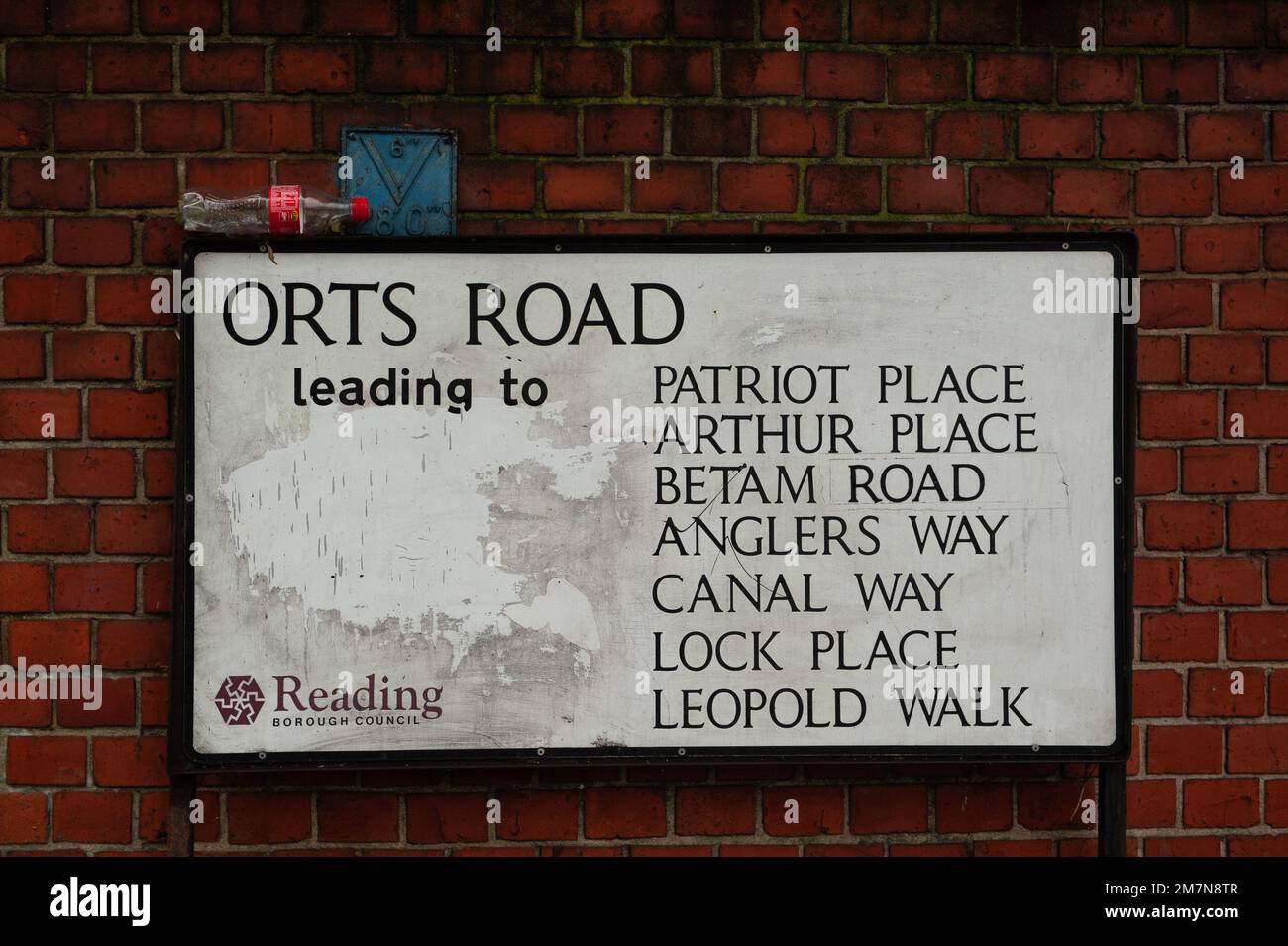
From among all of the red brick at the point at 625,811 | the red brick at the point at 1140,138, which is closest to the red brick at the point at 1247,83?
the red brick at the point at 1140,138

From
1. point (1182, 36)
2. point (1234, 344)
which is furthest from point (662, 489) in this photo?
point (1182, 36)

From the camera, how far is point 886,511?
6.82 ft

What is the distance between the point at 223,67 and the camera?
211 cm

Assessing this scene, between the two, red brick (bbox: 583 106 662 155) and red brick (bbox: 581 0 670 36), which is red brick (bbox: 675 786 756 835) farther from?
red brick (bbox: 581 0 670 36)

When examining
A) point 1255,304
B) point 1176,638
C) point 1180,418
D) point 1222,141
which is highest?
point 1222,141

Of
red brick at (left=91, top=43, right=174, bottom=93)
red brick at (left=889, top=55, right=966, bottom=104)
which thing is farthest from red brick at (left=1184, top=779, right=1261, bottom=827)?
red brick at (left=91, top=43, right=174, bottom=93)

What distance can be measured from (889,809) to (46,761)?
171 cm

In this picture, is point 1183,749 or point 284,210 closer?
point 284,210

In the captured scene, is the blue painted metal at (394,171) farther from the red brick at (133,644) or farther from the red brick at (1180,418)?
the red brick at (1180,418)

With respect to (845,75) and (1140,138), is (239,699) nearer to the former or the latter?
(845,75)

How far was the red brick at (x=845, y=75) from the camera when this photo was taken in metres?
2.14

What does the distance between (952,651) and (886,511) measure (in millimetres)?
306

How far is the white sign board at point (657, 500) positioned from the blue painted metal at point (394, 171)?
110 mm

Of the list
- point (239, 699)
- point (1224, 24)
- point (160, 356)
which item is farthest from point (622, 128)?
point (239, 699)
